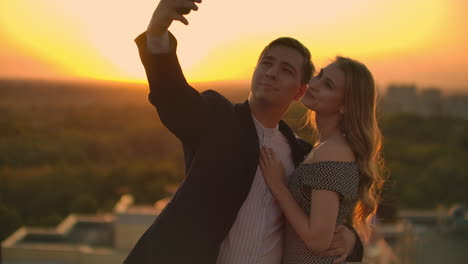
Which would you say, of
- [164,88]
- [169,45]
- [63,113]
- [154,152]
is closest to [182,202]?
[164,88]

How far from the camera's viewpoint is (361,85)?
2.20m

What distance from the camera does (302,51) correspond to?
2324 millimetres

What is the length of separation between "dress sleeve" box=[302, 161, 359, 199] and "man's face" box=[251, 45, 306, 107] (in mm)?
315

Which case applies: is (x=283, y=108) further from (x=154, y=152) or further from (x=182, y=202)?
(x=154, y=152)

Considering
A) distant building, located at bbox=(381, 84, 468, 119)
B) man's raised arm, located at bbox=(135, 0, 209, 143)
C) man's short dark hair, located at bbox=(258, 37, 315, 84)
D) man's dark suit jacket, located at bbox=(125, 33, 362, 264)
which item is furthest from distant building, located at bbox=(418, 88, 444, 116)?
man's raised arm, located at bbox=(135, 0, 209, 143)

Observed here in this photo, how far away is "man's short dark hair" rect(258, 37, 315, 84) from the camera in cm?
230

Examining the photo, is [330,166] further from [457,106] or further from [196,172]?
[457,106]

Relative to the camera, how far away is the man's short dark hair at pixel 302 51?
7.54 ft

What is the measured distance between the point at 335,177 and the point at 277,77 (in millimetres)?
463

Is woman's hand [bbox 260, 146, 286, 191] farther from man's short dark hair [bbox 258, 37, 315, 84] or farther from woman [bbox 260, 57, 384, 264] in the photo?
man's short dark hair [bbox 258, 37, 315, 84]

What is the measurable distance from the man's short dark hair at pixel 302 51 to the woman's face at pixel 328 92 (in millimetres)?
94

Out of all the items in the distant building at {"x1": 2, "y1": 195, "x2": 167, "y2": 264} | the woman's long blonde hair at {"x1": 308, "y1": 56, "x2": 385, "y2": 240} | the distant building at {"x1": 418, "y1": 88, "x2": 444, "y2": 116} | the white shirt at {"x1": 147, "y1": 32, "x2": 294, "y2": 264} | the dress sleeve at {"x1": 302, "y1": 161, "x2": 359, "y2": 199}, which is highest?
the woman's long blonde hair at {"x1": 308, "y1": 56, "x2": 385, "y2": 240}

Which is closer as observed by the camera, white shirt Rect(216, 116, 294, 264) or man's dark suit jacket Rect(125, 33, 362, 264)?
man's dark suit jacket Rect(125, 33, 362, 264)

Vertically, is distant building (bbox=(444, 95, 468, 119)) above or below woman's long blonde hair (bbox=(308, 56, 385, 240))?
below
